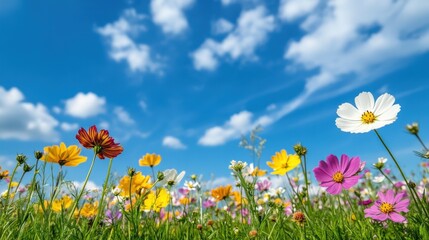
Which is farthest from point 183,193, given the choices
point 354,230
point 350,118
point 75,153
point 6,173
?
point 350,118

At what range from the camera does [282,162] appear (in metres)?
2.70

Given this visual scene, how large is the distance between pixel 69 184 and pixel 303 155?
124 cm

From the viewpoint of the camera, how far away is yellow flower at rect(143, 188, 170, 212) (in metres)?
2.45

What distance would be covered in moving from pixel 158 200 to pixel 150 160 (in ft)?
1.56

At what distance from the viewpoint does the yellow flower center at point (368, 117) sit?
164 cm

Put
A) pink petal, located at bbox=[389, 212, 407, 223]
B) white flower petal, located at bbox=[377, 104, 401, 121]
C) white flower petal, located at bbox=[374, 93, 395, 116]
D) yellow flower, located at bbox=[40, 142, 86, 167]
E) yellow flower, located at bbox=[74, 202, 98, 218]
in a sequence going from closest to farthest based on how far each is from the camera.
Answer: white flower petal, located at bbox=[377, 104, 401, 121] → white flower petal, located at bbox=[374, 93, 395, 116] → pink petal, located at bbox=[389, 212, 407, 223] → yellow flower, located at bbox=[40, 142, 86, 167] → yellow flower, located at bbox=[74, 202, 98, 218]

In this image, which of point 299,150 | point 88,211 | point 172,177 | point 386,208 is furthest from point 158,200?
point 386,208

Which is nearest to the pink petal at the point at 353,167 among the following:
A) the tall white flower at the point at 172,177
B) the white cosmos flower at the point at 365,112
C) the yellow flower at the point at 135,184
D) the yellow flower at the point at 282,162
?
the white cosmos flower at the point at 365,112

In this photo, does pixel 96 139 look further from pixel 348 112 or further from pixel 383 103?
pixel 383 103

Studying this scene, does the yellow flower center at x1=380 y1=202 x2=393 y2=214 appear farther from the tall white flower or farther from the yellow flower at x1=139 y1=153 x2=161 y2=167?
the yellow flower at x1=139 y1=153 x2=161 y2=167

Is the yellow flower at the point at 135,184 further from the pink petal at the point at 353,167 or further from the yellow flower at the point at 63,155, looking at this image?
the pink petal at the point at 353,167

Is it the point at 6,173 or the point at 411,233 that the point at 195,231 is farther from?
the point at 6,173

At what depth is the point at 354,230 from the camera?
1969mm

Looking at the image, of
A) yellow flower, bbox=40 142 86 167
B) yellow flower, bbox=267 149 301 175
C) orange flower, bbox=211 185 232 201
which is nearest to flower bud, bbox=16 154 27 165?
yellow flower, bbox=40 142 86 167
